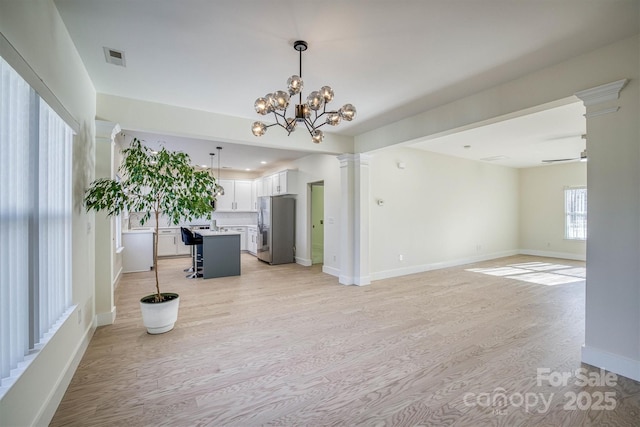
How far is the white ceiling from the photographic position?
6.40 feet

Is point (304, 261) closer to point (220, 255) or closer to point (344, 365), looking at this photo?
point (220, 255)

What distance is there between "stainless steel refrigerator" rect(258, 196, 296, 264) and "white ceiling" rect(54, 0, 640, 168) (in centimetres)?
401

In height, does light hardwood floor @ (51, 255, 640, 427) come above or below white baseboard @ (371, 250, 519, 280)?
below

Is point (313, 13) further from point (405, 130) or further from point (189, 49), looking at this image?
point (405, 130)

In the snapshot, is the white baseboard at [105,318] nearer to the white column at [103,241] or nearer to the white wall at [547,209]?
the white column at [103,241]

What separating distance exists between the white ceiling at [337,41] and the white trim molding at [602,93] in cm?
35

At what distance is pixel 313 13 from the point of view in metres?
1.99

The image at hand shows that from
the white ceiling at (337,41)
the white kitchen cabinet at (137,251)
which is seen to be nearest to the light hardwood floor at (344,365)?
the white kitchen cabinet at (137,251)

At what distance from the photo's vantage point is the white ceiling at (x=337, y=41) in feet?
6.40

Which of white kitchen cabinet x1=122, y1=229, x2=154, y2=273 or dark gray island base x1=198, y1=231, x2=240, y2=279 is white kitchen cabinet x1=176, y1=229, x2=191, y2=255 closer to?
white kitchen cabinet x1=122, y1=229, x2=154, y2=273

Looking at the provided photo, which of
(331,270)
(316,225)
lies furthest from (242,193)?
(331,270)

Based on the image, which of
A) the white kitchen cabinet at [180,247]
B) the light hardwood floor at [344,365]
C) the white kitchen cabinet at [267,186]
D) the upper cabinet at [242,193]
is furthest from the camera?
the upper cabinet at [242,193]

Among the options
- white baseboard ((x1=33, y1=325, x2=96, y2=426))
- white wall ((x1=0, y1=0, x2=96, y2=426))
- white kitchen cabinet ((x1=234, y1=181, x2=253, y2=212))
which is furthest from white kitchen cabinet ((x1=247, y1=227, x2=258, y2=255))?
white baseboard ((x1=33, y1=325, x2=96, y2=426))

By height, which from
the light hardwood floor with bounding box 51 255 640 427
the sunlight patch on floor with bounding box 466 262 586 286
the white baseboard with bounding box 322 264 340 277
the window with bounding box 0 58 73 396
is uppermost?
the window with bounding box 0 58 73 396
